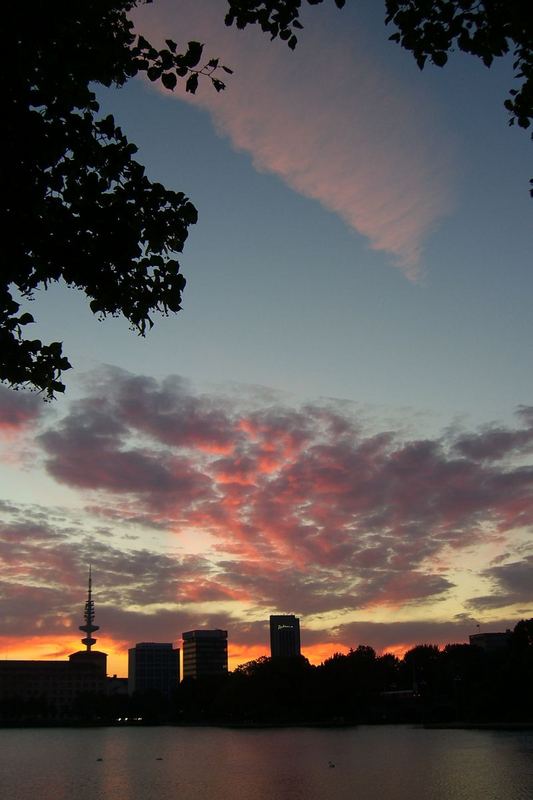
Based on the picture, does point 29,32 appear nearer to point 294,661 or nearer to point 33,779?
point 33,779

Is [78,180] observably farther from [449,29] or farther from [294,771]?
[294,771]

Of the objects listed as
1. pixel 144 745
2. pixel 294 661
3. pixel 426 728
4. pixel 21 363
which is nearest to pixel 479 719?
pixel 426 728

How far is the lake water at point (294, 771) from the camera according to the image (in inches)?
2298

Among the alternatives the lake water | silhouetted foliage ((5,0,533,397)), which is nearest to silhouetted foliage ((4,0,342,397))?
silhouetted foliage ((5,0,533,397))

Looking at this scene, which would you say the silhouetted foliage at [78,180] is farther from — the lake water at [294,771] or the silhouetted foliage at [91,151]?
the lake water at [294,771]

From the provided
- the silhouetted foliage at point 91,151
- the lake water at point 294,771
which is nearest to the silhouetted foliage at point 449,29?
the silhouetted foliage at point 91,151

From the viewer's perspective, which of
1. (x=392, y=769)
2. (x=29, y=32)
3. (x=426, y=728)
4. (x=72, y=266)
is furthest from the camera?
(x=426, y=728)

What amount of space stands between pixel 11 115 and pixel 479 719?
14509 cm

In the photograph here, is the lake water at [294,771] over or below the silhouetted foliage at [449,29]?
below

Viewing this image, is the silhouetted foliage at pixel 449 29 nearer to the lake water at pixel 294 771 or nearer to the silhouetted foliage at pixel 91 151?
the silhouetted foliage at pixel 91 151

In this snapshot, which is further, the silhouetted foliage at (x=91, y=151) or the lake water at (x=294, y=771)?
the lake water at (x=294, y=771)

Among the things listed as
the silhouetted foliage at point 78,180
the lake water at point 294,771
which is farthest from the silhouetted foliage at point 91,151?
the lake water at point 294,771

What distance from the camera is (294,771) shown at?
74375 mm

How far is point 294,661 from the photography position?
198m
